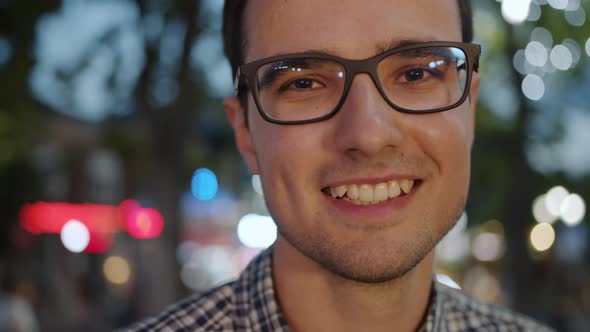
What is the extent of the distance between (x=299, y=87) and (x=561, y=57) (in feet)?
27.6

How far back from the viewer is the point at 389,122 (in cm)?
197

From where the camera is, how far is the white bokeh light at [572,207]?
527 inches

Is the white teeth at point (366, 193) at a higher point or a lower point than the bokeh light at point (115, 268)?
higher

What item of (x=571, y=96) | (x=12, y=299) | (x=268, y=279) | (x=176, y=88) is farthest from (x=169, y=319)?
(x=571, y=96)

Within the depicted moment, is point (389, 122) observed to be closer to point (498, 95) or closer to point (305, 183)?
point (305, 183)

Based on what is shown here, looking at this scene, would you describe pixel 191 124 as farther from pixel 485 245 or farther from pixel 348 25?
pixel 485 245

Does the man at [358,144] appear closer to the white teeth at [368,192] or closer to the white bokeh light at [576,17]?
the white teeth at [368,192]

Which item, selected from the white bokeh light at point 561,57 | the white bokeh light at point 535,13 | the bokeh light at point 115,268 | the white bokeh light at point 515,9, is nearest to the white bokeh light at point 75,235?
the bokeh light at point 115,268

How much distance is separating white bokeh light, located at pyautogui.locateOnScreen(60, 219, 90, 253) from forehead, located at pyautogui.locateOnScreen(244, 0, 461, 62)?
24.7 metres

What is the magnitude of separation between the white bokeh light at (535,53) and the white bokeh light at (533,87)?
198mm

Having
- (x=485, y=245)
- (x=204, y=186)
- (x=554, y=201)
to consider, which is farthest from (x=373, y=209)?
(x=485, y=245)

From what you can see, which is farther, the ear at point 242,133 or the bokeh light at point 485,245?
the bokeh light at point 485,245

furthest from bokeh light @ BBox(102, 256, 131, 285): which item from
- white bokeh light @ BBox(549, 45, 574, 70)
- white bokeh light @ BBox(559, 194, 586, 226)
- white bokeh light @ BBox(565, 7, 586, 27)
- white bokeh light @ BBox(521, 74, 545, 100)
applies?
white bokeh light @ BBox(565, 7, 586, 27)

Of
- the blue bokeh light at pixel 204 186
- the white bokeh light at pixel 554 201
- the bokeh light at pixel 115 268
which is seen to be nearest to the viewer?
the white bokeh light at pixel 554 201
